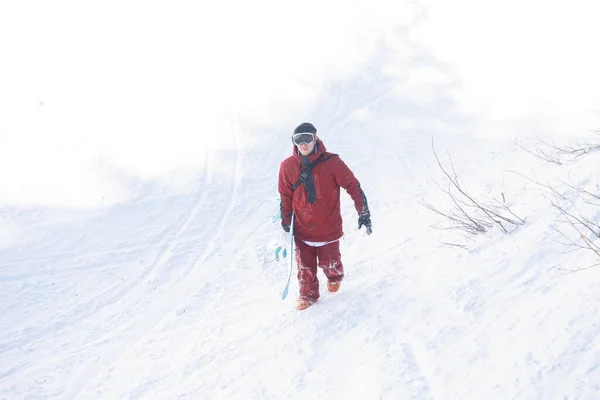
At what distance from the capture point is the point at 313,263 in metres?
4.89

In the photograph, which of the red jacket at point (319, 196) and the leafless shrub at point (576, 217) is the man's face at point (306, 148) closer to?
the red jacket at point (319, 196)

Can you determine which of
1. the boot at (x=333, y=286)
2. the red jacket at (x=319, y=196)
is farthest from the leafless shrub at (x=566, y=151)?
the boot at (x=333, y=286)

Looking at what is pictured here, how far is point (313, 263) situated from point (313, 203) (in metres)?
0.68

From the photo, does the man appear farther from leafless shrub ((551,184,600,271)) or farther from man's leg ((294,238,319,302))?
leafless shrub ((551,184,600,271))

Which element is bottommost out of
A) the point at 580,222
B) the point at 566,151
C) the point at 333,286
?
the point at 580,222

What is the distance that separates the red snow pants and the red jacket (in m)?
0.14

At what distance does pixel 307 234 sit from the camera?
4.70 meters

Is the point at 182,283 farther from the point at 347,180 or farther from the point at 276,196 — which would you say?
the point at 347,180

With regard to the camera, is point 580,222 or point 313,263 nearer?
point 580,222

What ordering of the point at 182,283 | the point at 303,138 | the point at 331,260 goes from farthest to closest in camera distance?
the point at 182,283 < the point at 331,260 < the point at 303,138

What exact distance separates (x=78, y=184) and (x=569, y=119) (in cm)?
965

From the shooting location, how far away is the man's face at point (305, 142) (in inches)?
171

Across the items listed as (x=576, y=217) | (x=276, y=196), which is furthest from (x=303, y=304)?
(x=276, y=196)

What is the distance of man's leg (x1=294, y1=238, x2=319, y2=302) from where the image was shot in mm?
4844
